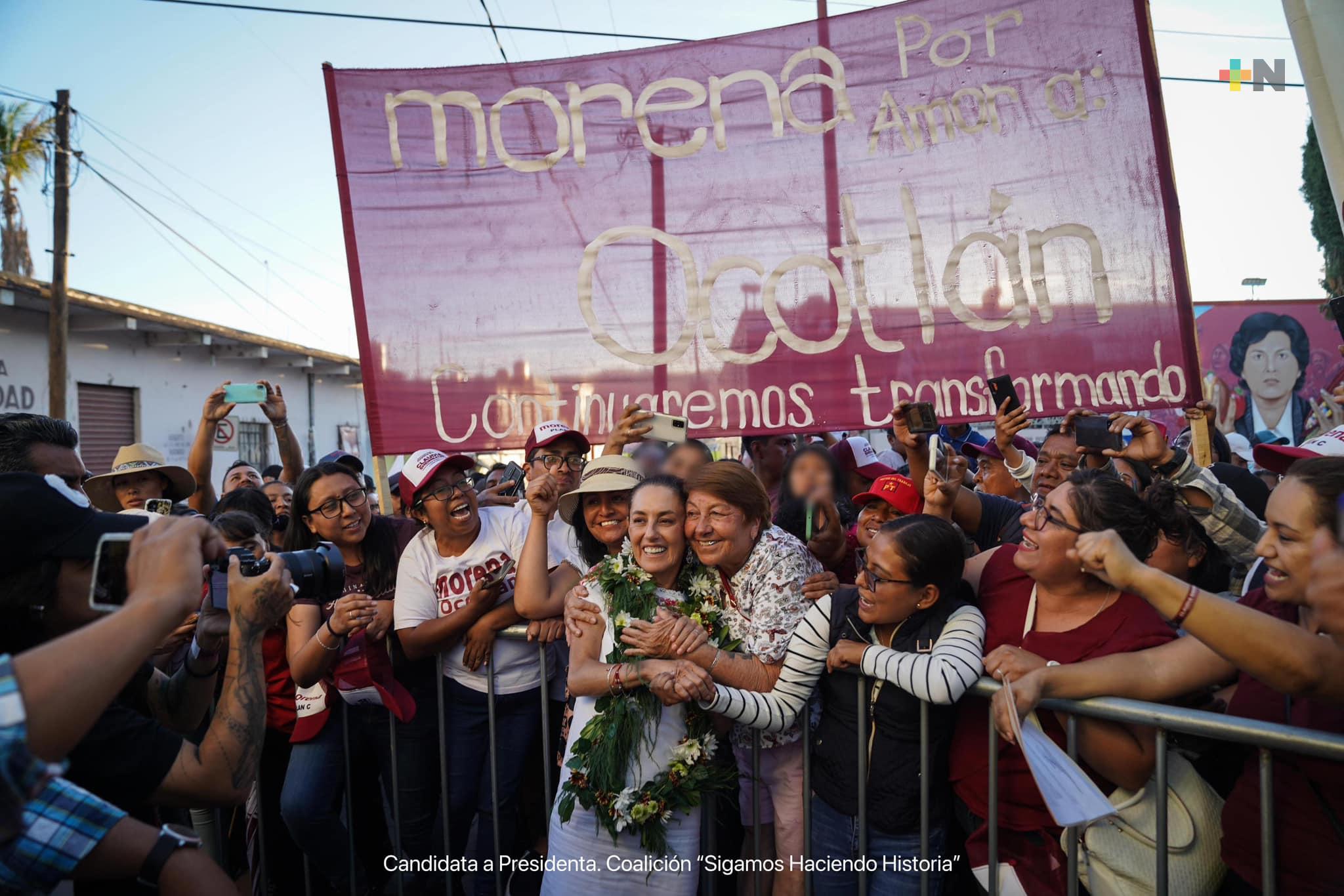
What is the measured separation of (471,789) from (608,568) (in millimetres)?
1221

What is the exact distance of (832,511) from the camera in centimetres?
352

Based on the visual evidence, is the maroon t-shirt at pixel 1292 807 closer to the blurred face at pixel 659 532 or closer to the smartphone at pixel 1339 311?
the smartphone at pixel 1339 311

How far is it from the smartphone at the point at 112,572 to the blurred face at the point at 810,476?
2.60 metres

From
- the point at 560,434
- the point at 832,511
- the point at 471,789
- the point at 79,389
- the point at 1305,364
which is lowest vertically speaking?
the point at 471,789

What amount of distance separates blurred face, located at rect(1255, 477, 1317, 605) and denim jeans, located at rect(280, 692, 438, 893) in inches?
112

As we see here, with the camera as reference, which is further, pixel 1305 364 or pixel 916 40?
pixel 1305 364

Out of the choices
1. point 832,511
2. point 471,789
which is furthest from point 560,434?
point 471,789

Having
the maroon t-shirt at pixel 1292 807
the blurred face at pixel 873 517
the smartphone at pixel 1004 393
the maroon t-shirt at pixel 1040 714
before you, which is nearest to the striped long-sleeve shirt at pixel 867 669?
the maroon t-shirt at pixel 1040 714

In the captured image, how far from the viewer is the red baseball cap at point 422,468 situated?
10.9 feet

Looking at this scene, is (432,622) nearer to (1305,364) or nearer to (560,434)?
(560,434)

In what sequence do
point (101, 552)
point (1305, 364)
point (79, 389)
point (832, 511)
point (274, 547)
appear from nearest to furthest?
point (101, 552) < point (832, 511) < point (274, 547) < point (1305, 364) < point (79, 389)

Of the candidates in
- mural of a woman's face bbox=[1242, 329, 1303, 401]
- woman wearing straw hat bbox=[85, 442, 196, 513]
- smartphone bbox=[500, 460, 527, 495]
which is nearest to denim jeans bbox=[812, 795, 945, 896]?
smartphone bbox=[500, 460, 527, 495]

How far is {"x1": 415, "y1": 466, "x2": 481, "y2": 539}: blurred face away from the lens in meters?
3.30

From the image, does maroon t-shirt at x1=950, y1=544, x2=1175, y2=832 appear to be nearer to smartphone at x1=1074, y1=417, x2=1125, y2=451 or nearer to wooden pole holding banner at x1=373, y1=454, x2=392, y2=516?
smartphone at x1=1074, y1=417, x2=1125, y2=451
